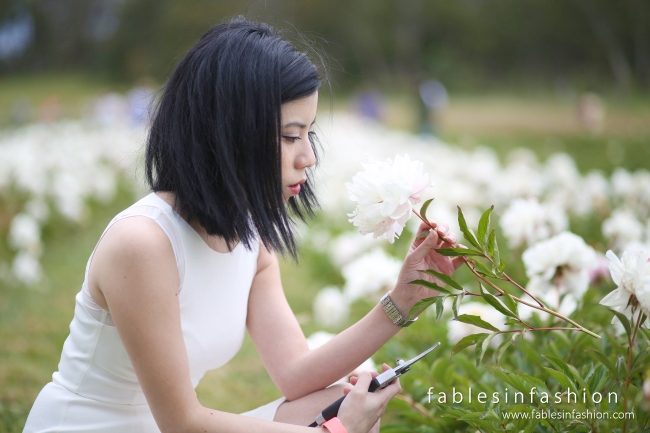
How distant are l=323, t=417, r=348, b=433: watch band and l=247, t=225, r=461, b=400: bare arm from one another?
23 cm

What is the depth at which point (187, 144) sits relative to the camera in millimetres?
1369

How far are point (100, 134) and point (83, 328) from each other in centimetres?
832

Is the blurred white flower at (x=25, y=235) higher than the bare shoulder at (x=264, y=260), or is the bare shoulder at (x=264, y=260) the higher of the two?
the blurred white flower at (x=25, y=235)

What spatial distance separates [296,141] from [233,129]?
0.15 metres

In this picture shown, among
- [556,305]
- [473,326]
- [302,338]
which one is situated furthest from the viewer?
[473,326]

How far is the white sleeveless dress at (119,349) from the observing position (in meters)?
1.37

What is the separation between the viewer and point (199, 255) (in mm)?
1415

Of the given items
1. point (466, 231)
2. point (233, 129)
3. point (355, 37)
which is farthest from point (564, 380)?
point (355, 37)

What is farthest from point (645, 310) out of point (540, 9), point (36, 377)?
point (540, 9)

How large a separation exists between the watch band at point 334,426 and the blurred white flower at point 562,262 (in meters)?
0.72

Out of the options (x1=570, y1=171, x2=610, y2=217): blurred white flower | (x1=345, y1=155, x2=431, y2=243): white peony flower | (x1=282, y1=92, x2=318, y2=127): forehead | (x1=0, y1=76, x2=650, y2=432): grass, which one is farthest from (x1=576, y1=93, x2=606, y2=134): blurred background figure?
(x1=345, y1=155, x2=431, y2=243): white peony flower

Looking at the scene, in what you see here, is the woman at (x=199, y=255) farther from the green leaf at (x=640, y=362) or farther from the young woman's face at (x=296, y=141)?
the green leaf at (x=640, y=362)

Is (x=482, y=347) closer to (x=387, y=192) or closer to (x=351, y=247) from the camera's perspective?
(x=387, y=192)

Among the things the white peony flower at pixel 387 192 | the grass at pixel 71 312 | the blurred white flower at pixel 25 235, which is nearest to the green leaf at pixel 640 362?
the white peony flower at pixel 387 192
